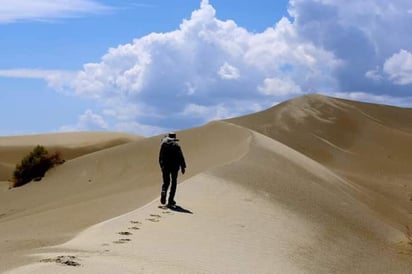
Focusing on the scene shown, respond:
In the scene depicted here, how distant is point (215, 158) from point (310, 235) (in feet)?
37.6

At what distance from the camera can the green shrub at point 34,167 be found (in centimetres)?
3700

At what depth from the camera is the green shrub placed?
37000 mm

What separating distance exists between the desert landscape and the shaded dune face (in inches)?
7.9

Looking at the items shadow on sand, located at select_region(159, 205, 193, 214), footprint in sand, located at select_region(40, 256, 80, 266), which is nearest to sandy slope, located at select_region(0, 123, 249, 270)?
shadow on sand, located at select_region(159, 205, 193, 214)

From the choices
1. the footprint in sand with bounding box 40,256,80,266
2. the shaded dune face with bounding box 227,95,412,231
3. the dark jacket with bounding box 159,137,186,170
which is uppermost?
the shaded dune face with bounding box 227,95,412,231

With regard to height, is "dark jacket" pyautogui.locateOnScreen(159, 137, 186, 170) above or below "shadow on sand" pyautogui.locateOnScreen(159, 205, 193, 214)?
above

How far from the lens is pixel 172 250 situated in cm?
1231

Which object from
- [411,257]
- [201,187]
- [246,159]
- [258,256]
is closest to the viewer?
[258,256]

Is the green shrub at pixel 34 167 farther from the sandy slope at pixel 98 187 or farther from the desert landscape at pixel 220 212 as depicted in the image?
the desert landscape at pixel 220 212

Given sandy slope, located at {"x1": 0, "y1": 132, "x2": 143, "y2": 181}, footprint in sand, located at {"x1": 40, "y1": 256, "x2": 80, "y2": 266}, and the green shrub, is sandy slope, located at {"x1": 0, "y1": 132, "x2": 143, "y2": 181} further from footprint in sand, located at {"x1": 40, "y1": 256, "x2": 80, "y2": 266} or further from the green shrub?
footprint in sand, located at {"x1": 40, "y1": 256, "x2": 80, "y2": 266}

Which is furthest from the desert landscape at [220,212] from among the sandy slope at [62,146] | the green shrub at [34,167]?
the sandy slope at [62,146]

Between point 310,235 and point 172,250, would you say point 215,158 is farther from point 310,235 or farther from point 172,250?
point 172,250

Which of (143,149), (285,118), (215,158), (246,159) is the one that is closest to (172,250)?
(246,159)

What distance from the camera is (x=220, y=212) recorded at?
17.6 m
